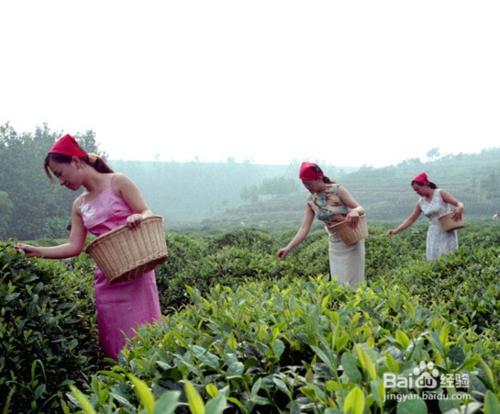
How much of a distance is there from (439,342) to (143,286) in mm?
1997

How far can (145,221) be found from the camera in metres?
2.65

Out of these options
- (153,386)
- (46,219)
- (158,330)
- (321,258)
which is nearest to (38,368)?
(158,330)

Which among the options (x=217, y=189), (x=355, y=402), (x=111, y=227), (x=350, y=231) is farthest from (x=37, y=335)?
(x=217, y=189)

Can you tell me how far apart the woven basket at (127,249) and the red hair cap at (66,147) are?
590mm

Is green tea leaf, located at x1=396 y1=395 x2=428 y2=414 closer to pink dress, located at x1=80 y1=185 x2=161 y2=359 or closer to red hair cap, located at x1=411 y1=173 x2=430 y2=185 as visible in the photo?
pink dress, located at x1=80 y1=185 x2=161 y2=359

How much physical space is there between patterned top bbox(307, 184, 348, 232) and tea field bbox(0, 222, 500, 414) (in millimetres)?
1221

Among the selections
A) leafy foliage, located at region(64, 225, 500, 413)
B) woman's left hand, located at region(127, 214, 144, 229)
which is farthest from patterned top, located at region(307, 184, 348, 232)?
woman's left hand, located at region(127, 214, 144, 229)

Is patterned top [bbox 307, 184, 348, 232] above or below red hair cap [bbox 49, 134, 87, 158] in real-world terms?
below

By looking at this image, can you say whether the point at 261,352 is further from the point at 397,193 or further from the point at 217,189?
the point at 217,189

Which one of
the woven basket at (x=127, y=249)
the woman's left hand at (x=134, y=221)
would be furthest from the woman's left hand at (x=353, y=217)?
the woman's left hand at (x=134, y=221)

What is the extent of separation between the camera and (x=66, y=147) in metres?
2.83

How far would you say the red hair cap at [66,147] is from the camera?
2.80m

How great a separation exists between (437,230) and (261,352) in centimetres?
486

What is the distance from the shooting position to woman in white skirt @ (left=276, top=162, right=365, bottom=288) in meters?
4.37
